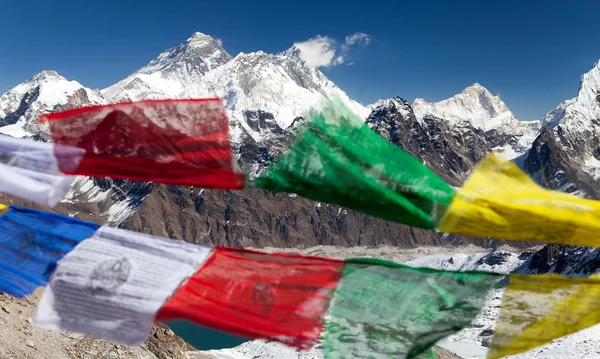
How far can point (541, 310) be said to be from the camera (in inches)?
175

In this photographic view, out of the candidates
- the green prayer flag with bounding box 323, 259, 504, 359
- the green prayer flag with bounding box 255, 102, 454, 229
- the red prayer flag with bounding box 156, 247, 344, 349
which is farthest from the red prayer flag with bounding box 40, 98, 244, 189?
the green prayer flag with bounding box 323, 259, 504, 359

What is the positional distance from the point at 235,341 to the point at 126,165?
112 meters

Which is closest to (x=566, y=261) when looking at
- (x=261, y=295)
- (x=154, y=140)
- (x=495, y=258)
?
(x=495, y=258)

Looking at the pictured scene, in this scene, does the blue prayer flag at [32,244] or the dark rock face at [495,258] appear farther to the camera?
the dark rock face at [495,258]

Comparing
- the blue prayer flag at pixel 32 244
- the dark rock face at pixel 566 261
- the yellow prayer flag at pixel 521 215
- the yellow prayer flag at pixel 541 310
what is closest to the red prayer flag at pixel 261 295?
the yellow prayer flag at pixel 521 215

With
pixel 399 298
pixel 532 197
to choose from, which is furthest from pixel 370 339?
pixel 532 197

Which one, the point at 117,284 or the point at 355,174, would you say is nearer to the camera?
the point at 355,174

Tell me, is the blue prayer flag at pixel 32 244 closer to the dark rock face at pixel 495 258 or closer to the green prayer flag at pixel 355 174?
the green prayer flag at pixel 355 174

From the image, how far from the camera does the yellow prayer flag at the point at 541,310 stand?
14.3ft

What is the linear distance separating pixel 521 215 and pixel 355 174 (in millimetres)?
1278

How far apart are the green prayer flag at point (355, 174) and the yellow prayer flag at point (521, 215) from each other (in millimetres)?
162

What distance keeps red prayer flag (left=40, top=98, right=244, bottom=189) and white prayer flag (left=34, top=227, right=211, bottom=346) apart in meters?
0.59

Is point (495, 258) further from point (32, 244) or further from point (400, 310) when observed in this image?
point (32, 244)

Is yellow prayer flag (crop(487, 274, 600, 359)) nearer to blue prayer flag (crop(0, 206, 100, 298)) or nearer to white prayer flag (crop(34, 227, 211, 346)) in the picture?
white prayer flag (crop(34, 227, 211, 346))
